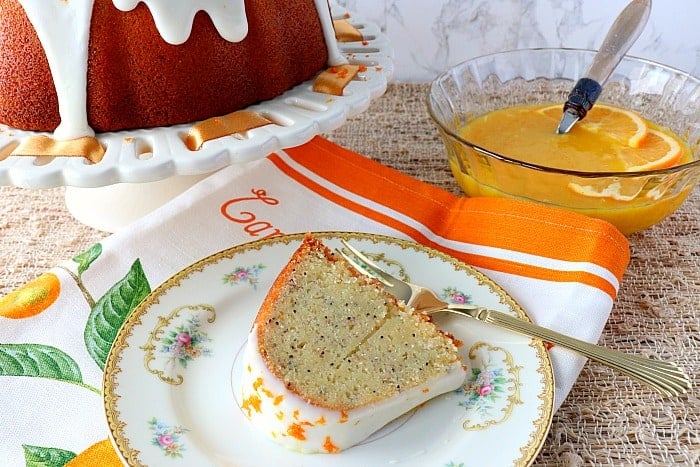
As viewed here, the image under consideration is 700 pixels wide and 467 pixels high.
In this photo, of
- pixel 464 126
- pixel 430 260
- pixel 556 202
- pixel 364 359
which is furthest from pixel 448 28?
pixel 364 359

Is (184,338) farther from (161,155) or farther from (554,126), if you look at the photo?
(554,126)

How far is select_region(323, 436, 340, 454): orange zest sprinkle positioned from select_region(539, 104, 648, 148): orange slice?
2.66ft

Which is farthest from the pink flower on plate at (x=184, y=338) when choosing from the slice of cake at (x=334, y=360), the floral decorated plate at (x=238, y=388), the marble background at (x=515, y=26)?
the marble background at (x=515, y=26)

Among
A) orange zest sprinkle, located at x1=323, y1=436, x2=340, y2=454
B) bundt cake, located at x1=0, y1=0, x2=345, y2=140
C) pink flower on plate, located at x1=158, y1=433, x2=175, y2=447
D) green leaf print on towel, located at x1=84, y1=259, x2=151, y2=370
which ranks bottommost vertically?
green leaf print on towel, located at x1=84, y1=259, x2=151, y2=370

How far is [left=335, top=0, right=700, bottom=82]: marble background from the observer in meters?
2.00

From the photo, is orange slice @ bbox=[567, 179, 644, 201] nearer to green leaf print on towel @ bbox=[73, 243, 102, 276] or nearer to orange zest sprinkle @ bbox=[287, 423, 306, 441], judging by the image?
orange zest sprinkle @ bbox=[287, 423, 306, 441]

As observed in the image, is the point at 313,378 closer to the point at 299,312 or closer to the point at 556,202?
the point at 299,312

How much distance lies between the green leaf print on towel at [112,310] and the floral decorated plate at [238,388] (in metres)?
0.06

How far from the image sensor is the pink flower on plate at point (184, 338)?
99 centimetres

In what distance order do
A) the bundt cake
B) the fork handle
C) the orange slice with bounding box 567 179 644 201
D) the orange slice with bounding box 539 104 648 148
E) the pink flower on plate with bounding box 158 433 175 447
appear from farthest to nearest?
the orange slice with bounding box 539 104 648 148 → the orange slice with bounding box 567 179 644 201 → the bundt cake → the fork handle → the pink flower on plate with bounding box 158 433 175 447

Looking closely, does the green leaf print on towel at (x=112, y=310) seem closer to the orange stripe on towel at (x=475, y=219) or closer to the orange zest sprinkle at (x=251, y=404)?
the orange zest sprinkle at (x=251, y=404)

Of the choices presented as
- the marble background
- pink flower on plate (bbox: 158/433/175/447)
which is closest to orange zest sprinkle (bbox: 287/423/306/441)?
pink flower on plate (bbox: 158/433/175/447)

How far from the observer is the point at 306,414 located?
839mm

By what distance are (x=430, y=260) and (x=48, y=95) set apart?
1.93 feet
